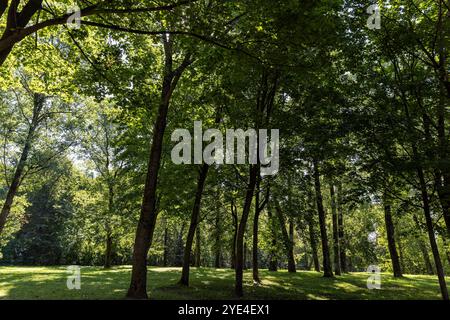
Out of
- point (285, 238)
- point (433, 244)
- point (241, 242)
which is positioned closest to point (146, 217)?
point (241, 242)

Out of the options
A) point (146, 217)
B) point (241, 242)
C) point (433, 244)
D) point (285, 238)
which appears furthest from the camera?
point (285, 238)

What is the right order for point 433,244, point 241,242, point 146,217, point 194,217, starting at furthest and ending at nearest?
point 194,217 → point 241,242 → point 433,244 → point 146,217

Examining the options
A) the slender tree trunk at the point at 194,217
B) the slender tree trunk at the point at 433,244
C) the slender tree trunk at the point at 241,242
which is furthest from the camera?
the slender tree trunk at the point at 194,217

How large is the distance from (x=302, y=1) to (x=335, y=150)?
6.70m

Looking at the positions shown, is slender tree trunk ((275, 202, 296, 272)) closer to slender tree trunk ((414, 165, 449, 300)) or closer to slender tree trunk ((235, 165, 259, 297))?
slender tree trunk ((235, 165, 259, 297))

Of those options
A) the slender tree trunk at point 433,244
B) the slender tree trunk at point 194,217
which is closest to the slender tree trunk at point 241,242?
the slender tree trunk at point 194,217

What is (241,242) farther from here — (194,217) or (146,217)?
(146,217)

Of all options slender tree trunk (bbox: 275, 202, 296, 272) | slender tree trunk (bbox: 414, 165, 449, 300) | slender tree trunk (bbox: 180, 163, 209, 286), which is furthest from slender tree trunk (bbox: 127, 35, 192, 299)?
slender tree trunk (bbox: 414, 165, 449, 300)

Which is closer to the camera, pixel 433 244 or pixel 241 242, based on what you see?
pixel 433 244

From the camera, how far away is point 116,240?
104 feet

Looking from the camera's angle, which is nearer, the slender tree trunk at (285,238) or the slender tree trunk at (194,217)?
the slender tree trunk at (194,217)

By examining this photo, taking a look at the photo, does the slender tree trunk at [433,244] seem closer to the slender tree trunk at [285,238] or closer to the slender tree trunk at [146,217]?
the slender tree trunk at [285,238]

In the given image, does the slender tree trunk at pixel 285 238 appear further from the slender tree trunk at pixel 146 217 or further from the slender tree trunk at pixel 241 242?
the slender tree trunk at pixel 146 217

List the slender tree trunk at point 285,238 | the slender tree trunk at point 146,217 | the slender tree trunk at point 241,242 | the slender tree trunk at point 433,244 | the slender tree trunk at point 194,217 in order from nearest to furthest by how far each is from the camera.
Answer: the slender tree trunk at point 146,217, the slender tree trunk at point 433,244, the slender tree trunk at point 241,242, the slender tree trunk at point 194,217, the slender tree trunk at point 285,238
